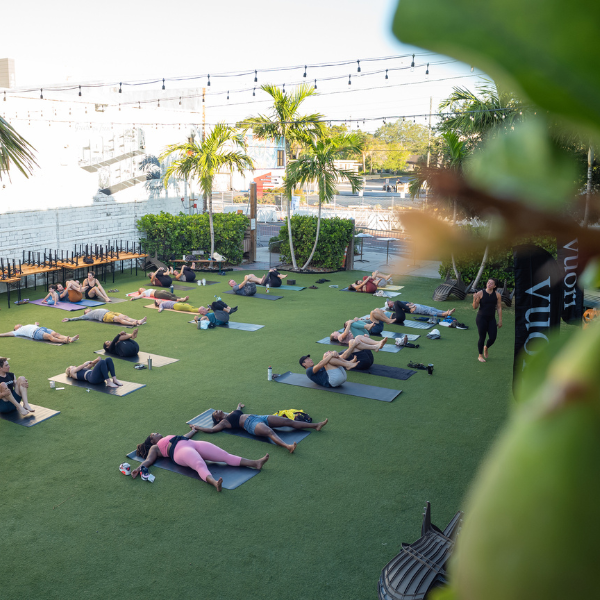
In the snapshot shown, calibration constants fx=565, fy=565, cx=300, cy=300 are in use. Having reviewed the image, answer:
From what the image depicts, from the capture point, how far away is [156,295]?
13992mm

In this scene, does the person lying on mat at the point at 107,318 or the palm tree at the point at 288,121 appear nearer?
the person lying on mat at the point at 107,318

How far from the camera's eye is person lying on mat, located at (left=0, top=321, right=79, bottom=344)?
10766mm

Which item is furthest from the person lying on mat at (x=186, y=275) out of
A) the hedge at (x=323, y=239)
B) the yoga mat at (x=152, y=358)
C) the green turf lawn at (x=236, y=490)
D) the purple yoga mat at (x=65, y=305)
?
the yoga mat at (x=152, y=358)

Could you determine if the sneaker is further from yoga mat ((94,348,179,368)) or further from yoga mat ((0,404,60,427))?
yoga mat ((94,348,179,368))

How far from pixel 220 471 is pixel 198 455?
12.4 inches

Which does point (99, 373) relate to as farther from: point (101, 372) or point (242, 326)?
point (242, 326)

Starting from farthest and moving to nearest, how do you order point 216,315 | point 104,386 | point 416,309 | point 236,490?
point 416,309 → point 216,315 → point 104,386 → point 236,490

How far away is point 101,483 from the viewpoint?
6.05 meters

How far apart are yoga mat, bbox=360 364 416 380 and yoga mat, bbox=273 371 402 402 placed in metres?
0.59

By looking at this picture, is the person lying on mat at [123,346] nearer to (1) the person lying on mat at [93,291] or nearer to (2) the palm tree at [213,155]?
(1) the person lying on mat at [93,291]

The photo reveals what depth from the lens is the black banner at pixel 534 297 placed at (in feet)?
Result: 1.37

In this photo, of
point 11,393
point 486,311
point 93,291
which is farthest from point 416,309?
point 11,393

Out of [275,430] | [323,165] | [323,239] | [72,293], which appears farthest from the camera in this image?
[323,239]

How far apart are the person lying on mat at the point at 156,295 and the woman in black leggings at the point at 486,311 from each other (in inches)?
279
